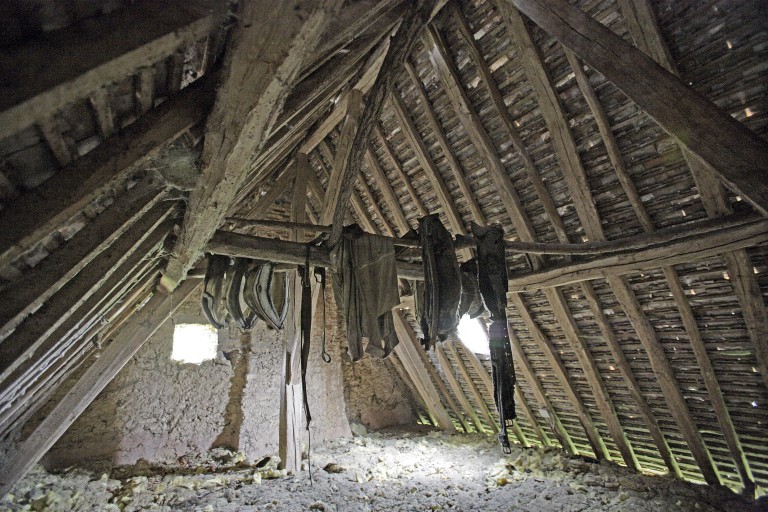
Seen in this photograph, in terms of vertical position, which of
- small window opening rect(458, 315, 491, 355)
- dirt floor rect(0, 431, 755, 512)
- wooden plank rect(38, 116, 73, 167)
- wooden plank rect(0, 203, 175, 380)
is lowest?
dirt floor rect(0, 431, 755, 512)

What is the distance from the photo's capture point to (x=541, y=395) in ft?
15.8

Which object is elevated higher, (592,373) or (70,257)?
(70,257)

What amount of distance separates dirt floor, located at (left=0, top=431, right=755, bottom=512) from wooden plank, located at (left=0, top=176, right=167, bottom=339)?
3.17 meters

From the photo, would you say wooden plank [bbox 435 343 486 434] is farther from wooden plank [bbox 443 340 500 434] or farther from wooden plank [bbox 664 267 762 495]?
wooden plank [bbox 664 267 762 495]

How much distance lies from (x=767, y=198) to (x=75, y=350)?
430 cm

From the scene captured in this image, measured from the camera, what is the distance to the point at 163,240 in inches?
85.6

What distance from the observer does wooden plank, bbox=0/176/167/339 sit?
3.82 ft

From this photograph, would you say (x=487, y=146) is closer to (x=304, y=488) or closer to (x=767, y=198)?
(x=767, y=198)

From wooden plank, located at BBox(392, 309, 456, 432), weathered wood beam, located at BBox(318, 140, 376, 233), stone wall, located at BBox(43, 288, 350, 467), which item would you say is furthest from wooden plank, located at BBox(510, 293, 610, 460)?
stone wall, located at BBox(43, 288, 350, 467)

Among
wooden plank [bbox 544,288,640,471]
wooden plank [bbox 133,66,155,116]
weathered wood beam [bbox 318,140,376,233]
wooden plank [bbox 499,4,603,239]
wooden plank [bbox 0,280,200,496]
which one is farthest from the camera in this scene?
weathered wood beam [bbox 318,140,376,233]

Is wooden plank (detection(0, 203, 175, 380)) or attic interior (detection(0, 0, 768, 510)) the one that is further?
wooden plank (detection(0, 203, 175, 380))

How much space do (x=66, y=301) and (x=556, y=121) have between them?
128 inches

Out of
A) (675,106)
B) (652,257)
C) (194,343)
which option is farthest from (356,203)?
(675,106)

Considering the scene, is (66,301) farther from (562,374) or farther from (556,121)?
(562,374)
